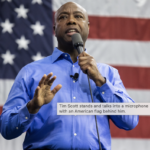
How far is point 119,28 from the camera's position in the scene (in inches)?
85.4

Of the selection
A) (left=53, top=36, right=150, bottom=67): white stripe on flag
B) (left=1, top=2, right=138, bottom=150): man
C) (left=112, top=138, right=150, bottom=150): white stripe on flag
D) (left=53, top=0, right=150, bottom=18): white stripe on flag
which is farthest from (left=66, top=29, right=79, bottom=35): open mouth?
(left=112, top=138, right=150, bottom=150): white stripe on flag

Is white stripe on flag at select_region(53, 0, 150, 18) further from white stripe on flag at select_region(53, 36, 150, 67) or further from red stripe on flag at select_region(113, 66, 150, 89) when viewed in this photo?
red stripe on flag at select_region(113, 66, 150, 89)

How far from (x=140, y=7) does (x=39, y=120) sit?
5.29 ft

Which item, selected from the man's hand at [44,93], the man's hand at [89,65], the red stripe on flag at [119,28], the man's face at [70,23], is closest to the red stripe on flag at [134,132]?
the red stripe on flag at [119,28]

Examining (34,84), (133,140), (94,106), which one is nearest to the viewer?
(94,106)

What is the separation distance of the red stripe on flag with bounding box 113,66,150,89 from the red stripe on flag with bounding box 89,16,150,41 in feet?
0.95

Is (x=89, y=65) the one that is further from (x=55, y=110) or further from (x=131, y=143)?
(x=131, y=143)

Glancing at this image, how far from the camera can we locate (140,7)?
2.21m

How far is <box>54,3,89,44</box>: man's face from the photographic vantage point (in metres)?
1.28

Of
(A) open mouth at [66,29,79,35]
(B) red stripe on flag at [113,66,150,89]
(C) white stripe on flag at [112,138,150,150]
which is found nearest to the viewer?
(A) open mouth at [66,29,79,35]

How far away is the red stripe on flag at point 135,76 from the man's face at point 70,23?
2.78 ft

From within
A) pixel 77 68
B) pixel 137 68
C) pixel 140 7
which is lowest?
pixel 77 68

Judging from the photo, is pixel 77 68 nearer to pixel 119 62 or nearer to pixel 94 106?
pixel 94 106

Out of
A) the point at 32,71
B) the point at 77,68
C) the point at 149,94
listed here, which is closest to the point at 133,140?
the point at 149,94
